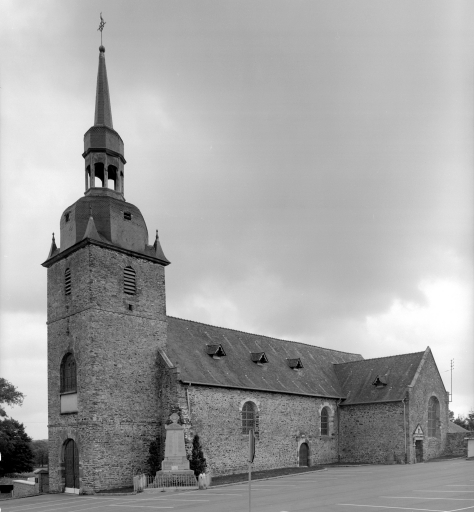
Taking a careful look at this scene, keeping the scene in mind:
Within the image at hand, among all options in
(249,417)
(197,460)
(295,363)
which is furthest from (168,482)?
(295,363)

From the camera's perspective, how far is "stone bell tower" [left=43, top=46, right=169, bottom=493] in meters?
28.8

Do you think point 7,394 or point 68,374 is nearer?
point 68,374

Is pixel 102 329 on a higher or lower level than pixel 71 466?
higher

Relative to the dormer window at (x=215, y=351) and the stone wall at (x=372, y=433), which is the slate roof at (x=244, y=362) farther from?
the stone wall at (x=372, y=433)

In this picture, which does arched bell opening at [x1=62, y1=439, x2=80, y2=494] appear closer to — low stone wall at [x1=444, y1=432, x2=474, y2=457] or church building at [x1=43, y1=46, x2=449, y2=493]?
church building at [x1=43, y1=46, x2=449, y2=493]

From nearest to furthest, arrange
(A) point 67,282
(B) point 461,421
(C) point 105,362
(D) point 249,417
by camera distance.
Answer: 1. (C) point 105,362
2. (A) point 67,282
3. (D) point 249,417
4. (B) point 461,421

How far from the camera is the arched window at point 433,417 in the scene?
40.5 metres

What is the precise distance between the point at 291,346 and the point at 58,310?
18.7m

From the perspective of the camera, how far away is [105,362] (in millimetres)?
29406

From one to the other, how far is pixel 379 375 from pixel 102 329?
833 inches

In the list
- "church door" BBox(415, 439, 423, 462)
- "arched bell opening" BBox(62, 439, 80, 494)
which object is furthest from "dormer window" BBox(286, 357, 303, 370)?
"arched bell opening" BBox(62, 439, 80, 494)

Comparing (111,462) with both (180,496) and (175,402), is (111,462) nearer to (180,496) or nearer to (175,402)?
(175,402)

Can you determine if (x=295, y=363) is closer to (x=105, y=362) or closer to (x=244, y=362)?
(x=244, y=362)

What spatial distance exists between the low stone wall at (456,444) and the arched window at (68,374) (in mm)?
26259
